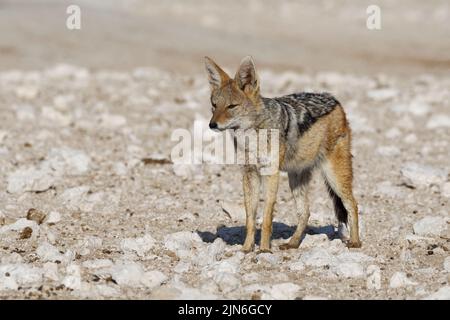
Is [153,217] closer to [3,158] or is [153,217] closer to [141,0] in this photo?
[3,158]

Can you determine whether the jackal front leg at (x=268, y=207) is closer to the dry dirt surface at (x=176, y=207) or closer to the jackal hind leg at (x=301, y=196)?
the dry dirt surface at (x=176, y=207)

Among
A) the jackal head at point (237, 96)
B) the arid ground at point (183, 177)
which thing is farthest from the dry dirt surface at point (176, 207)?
the jackal head at point (237, 96)

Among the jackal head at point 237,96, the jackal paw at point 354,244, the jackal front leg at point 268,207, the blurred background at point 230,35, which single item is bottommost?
the jackal paw at point 354,244

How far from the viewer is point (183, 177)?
1046 cm

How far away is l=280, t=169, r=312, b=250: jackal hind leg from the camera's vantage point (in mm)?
8227

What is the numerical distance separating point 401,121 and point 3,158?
6.47 meters

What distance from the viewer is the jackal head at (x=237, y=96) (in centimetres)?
741

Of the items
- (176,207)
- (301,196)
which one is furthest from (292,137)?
(176,207)

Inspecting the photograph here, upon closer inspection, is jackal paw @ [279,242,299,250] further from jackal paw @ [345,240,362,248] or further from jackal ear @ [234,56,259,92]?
jackal ear @ [234,56,259,92]

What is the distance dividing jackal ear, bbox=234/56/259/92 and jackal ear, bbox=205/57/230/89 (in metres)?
0.12

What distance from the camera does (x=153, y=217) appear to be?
8836 millimetres

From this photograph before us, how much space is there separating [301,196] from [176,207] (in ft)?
5.20

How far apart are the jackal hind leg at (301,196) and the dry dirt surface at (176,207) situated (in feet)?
0.66
